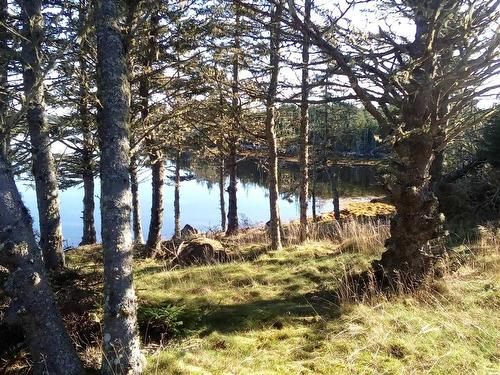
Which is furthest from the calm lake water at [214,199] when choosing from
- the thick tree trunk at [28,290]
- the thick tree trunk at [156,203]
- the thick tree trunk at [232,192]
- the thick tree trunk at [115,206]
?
the thick tree trunk at [28,290]

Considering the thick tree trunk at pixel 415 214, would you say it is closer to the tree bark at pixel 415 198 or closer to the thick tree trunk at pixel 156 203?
the tree bark at pixel 415 198

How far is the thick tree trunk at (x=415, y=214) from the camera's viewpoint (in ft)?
17.9

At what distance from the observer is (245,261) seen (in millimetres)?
8859

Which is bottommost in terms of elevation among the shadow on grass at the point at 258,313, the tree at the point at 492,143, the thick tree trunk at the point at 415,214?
the shadow on grass at the point at 258,313

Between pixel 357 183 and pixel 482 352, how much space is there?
44.9 meters

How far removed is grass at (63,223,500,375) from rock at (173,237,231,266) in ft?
4.73

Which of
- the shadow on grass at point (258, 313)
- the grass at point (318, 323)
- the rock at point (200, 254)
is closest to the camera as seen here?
the grass at point (318, 323)

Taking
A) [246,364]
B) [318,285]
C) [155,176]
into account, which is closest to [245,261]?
[318,285]

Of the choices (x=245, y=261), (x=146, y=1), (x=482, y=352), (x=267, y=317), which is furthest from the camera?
(x=245, y=261)

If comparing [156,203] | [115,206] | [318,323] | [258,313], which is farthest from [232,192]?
[115,206]

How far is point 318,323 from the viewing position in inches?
193

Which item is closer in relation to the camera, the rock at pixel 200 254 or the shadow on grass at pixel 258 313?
the shadow on grass at pixel 258 313

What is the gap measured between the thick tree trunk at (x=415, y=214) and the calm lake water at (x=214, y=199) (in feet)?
57.4

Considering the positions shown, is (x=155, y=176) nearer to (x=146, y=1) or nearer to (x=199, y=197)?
(x=146, y=1)
